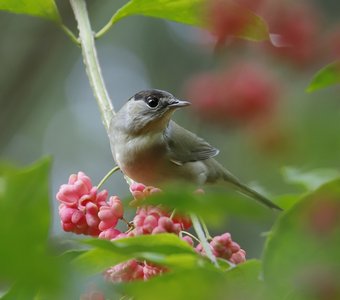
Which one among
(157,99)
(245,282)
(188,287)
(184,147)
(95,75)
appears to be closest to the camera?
(188,287)

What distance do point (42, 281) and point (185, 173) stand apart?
9.74ft

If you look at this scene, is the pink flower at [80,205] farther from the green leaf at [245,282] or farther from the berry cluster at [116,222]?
the green leaf at [245,282]

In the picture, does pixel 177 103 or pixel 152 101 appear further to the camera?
pixel 152 101

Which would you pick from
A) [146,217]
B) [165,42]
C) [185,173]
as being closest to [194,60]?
[165,42]

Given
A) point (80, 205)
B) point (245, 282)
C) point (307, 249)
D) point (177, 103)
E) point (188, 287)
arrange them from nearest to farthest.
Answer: point (188, 287) < point (307, 249) < point (245, 282) < point (80, 205) < point (177, 103)

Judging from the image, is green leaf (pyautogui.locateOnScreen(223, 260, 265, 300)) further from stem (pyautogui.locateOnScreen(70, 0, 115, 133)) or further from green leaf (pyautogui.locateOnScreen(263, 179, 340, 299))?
stem (pyautogui.locateOnScreen(70, 0, 115, 133))

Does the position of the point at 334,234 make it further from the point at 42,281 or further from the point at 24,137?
the point at 24,137

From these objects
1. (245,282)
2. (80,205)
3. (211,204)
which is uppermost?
(211,204)

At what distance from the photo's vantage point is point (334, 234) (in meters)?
1.00

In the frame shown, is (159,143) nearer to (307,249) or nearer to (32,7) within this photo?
(32,7)

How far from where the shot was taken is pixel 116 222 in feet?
6.89

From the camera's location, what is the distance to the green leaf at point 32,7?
2402 millimetres

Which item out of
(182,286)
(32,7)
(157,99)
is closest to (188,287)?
(182,286)

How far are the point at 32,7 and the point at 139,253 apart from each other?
1506 millimetres
